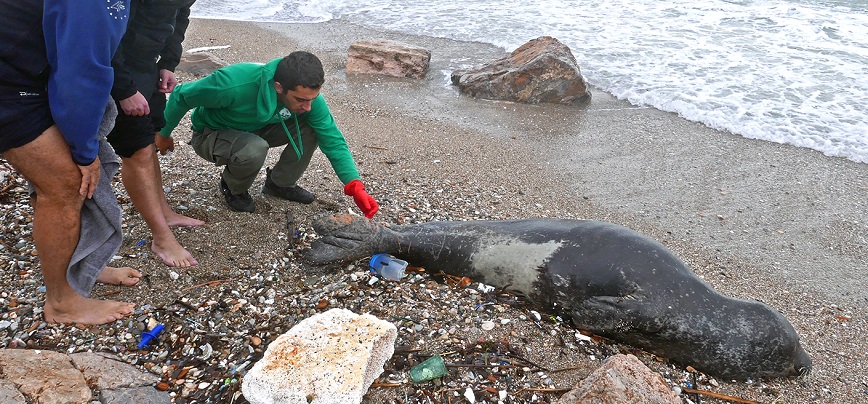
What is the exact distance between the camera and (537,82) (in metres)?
7.01

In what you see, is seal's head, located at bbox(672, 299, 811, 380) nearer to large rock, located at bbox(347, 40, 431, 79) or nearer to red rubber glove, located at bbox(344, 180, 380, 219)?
red rubber glove, located at bbox(344, 180, 380, 219)

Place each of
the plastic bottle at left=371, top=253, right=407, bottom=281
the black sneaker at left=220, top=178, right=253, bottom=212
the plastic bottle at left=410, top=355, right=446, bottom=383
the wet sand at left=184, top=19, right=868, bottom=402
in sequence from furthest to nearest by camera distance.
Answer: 1. the black sneaker at left=220, top=178, right=253, bottom=212
2. the wet sand at left=184, top=19, right=868, bottom=402
3. the plastic bottle at left=371, top=253, right=407, bottom=281
4. the plastic bottle at left=410, top=355, right=446, bottom=383

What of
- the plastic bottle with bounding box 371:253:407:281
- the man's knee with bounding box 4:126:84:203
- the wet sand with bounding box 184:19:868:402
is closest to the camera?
the man's knee with bounding box 4:126:84:203

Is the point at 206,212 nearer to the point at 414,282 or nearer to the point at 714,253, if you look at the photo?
the point at 414,282

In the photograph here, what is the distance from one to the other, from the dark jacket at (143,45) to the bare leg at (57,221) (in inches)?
21.4

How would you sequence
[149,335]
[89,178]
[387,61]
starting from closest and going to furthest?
[89,178] < [149,335] < [387,61]

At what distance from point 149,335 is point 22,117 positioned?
1095mm

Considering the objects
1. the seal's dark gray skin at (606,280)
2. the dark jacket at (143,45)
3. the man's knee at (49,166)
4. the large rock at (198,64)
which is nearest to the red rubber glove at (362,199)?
the seal's dark gray skin at (606,280)

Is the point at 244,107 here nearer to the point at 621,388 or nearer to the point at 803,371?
the point at 621,388

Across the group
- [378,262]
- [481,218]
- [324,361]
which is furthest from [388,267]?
[481,218]

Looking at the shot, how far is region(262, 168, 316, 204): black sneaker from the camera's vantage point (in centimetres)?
430

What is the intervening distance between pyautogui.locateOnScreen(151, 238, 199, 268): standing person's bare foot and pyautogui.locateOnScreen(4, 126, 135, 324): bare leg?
1.29 feet

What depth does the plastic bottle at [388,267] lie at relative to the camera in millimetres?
3471

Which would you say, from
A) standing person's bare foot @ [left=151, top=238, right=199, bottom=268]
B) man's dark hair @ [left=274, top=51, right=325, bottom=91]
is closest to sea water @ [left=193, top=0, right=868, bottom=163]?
man's dark hair @ [left=274, top=51, right=325, bottom=91]
